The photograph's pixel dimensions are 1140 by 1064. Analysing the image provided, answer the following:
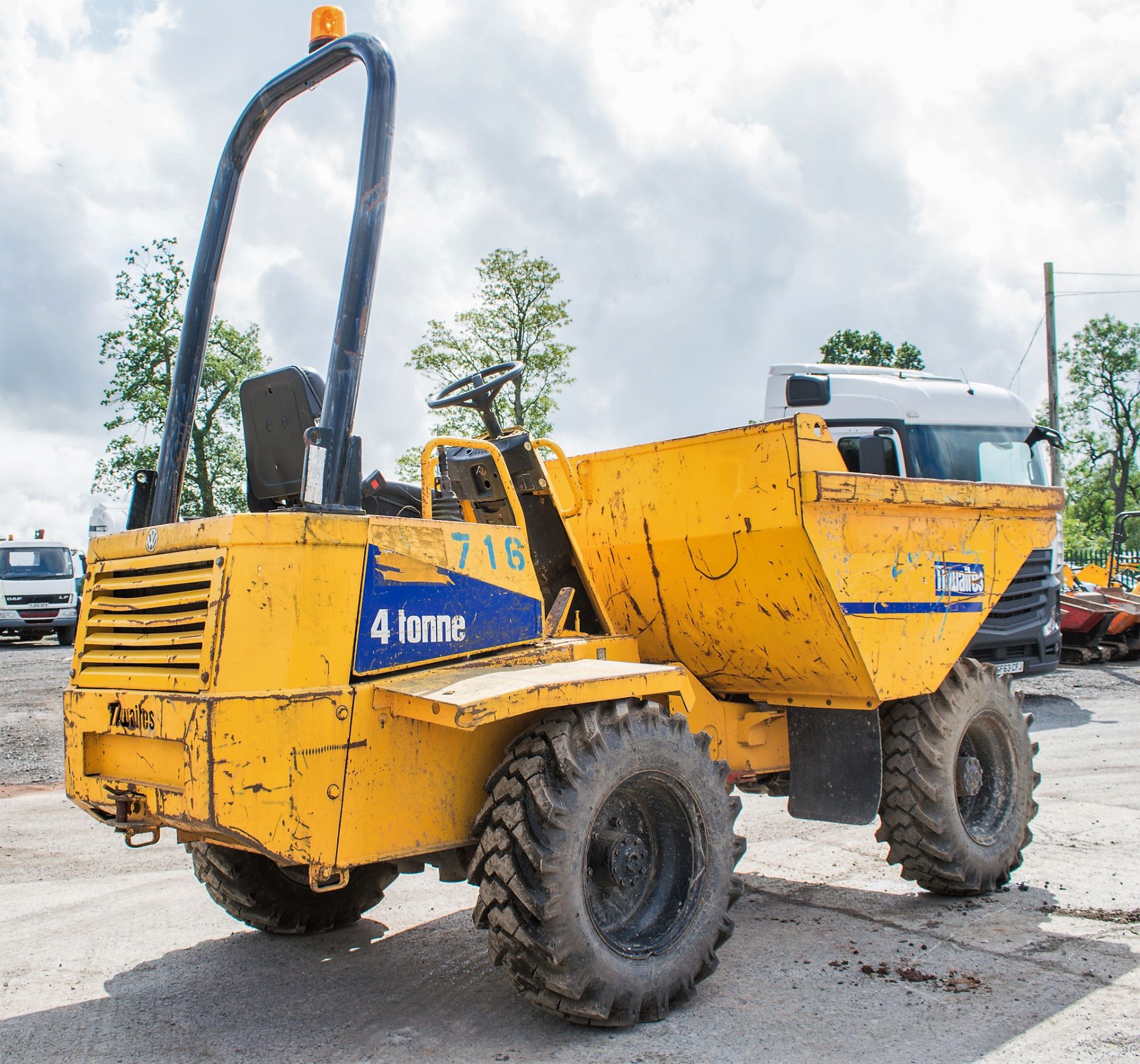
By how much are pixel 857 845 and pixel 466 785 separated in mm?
3548

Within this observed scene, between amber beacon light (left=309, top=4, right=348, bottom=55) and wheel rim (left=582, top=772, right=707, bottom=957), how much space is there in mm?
2889

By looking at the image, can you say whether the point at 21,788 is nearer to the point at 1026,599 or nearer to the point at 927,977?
the point at 927,977

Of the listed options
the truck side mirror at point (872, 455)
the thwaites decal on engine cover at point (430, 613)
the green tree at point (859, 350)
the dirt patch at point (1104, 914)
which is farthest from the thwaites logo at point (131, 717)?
the green tree at point (859, 350)

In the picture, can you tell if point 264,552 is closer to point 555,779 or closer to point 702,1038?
point 555,779

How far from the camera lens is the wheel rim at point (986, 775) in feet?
18.9

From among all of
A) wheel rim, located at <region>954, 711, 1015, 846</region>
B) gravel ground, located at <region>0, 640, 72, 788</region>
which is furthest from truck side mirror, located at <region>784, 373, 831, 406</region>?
gravel ground, located at <region>0, 640, 72, 788</region>

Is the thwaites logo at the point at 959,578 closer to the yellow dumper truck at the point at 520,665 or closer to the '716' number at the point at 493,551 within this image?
the yellow dumper truck at the point at 520,665

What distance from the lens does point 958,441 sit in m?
11.0

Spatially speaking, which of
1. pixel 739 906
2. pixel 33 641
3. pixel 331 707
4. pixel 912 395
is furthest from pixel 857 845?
pixel 33 641

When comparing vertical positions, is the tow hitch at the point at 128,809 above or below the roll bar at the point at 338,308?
below

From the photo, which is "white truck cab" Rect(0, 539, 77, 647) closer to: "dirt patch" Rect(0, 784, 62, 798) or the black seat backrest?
"dirt patch" Rect(0, 784, 62, 798)

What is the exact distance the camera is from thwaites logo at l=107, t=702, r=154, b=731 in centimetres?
363

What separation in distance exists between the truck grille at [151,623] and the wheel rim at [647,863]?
60.7 inches

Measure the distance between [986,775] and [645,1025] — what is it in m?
2.95
